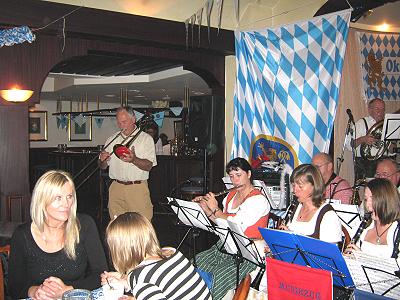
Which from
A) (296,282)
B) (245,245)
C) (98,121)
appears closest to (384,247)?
(296,282)

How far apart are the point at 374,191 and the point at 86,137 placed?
47.2ft

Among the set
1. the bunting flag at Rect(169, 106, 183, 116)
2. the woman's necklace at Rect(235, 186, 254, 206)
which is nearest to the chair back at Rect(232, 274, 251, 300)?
the woman's necklace at Rect(235, 186, 254, 206)

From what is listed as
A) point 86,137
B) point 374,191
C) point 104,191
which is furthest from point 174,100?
point 374,191

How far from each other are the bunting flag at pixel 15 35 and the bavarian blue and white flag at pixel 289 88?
7.61 ft

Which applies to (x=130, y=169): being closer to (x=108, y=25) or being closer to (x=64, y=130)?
(x=108, y=25)

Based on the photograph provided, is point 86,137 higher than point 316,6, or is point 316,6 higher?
point 316,6

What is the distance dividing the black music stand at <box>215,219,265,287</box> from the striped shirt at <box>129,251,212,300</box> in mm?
1076

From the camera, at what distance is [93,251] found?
284cm

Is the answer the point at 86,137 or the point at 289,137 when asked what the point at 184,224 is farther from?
the point at 86,137

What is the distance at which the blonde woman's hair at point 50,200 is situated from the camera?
2.67m

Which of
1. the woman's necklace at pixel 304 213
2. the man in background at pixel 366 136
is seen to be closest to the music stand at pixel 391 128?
the man in background at pixel 366 136

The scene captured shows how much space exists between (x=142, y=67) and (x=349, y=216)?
266 inches

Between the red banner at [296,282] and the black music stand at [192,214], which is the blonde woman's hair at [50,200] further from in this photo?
the black music stand at [192,214]

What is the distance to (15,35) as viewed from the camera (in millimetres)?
4598
